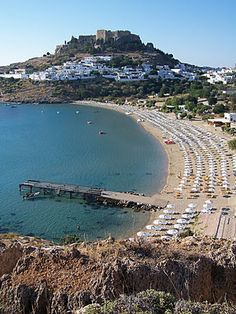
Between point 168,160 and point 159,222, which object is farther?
point 168,160

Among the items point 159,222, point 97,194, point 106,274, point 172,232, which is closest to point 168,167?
point 97,194

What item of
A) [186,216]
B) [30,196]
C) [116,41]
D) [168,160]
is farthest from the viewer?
[116,41]

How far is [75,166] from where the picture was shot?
42.0m

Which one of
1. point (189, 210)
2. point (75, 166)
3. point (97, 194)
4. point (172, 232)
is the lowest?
point (75, 166)

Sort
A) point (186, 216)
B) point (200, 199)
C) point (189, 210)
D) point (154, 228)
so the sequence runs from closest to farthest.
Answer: point (154, 228)
point (186, 216)
point (189, 210)
point (200, 199)

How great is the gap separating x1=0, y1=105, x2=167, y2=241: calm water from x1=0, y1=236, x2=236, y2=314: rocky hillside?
14492 millimetres

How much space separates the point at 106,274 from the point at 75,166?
33.5m

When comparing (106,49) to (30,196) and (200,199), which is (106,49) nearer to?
(30,196)

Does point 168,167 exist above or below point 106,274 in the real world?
below

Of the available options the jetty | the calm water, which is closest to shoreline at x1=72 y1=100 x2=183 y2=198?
the calm water

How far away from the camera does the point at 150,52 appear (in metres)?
141

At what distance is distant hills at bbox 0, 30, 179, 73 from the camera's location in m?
137

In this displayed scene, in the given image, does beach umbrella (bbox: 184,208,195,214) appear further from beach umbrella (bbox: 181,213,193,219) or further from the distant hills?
the distant hills

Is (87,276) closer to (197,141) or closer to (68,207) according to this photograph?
(68,207)
